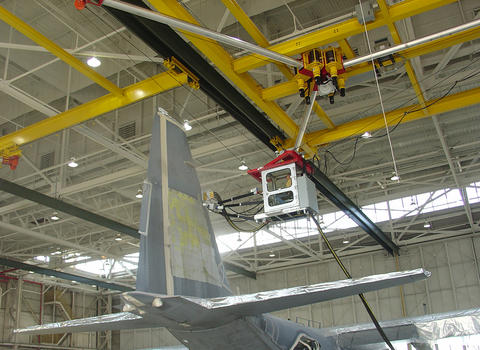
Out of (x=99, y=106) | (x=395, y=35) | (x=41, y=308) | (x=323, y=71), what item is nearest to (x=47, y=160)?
(x=99, y=106)

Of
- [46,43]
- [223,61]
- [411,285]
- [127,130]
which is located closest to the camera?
[223,61]

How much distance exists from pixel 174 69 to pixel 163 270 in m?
5.15

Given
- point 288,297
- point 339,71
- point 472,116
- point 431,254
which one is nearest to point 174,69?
point 339,71

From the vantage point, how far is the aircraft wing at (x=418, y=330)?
9.65m

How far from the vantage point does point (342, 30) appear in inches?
366

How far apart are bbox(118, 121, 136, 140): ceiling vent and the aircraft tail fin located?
1041cm

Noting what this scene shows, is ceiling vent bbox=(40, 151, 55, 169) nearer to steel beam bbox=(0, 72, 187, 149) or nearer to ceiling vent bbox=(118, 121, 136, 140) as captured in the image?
ceiling vent bbox=(118, 121, 136, 140)

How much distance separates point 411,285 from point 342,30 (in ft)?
66.8

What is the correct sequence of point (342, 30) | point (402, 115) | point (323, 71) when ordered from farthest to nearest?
1. point (402, 115)
2. point (342, 30)
3. point (323, 71)

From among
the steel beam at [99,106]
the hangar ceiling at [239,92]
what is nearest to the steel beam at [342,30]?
the hangar ceiling at [239,92]

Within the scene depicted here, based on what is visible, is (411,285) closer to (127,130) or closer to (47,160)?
(127,130)

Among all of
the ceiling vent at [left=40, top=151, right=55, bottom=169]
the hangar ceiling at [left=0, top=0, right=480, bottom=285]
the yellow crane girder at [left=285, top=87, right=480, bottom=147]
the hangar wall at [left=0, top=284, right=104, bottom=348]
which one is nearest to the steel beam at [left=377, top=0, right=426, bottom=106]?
the hangar ceiling at [left=0, top=0, right=480, bottom=285]

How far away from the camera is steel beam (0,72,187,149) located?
436 inches

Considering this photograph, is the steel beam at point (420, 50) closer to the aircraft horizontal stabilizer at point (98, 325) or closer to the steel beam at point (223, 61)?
the steel beam at point (223, 61)
